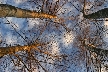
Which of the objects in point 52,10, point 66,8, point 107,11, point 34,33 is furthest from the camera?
point 66,8

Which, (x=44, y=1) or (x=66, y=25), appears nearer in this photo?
(x=44, y=1)

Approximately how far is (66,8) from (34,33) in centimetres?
336

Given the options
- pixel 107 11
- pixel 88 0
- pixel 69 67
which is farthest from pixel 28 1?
pixel 107 11

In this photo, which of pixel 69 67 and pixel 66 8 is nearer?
pixel 69 67

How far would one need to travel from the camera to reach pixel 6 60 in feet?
53.4

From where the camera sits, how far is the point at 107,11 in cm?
563

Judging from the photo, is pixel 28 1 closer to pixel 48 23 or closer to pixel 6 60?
pixel 48 23

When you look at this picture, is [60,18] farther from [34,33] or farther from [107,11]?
[107,11]

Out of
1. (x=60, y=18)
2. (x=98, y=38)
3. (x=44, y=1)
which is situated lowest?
(x=98, y=38)

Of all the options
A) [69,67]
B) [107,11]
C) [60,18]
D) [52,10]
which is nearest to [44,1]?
[52,10]

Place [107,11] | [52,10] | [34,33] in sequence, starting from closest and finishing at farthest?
[107,11] → [52,10] → [34,33]

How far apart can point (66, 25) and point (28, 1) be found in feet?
9.88

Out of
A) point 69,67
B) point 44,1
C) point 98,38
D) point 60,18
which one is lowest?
point 69,67

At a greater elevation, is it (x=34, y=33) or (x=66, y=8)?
(x=66, y=8)
